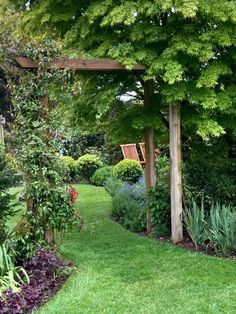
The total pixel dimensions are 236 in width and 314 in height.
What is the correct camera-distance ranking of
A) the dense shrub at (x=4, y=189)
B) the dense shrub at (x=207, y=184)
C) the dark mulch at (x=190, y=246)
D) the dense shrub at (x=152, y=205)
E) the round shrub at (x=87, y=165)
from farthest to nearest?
the round shrub at (x=87, y=165) → the dense shrub at (x=152, y=205) → the dense shrub at (x=207, y=184) → the dense shrub at (x=4, y=189) → the dark mulch at (x=190, y=246)

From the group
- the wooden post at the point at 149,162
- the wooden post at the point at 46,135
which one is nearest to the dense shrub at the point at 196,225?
the wooden post at the point at 149,162

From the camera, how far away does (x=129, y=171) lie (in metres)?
10.5

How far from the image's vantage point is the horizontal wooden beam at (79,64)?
15.7ft

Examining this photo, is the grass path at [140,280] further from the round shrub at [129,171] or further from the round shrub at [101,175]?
the round shrub at [101,175]

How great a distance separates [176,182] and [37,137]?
1905 millimetres

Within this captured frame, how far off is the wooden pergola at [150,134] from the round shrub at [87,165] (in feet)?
19.4

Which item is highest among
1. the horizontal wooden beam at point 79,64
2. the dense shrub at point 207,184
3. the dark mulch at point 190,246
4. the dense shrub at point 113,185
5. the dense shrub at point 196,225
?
the horizontal wooden beam at point 79,64

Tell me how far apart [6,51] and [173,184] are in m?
2.58

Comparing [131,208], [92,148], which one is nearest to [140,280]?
[131,208]

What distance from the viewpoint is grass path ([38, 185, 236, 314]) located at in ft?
12.3

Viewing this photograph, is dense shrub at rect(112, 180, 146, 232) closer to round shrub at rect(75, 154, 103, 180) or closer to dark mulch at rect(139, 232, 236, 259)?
dark mulch at rect(139, 232, 236, 259)

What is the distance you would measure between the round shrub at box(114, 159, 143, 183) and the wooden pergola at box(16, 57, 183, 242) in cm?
414

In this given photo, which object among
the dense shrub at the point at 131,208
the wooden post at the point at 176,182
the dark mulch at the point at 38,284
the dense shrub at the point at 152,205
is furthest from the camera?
the dense shrub at the point at 131,208

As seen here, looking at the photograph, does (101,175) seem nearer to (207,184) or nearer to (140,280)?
(207,184)
